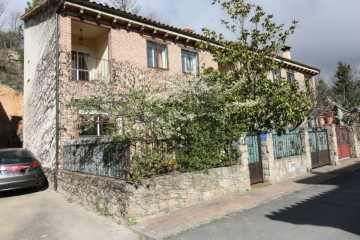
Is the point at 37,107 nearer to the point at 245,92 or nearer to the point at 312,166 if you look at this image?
the point at 245,92

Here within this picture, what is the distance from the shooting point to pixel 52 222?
22.8 ft

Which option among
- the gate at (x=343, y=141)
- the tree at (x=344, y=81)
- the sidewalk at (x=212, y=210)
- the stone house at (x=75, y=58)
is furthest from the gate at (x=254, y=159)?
the tree at (x=344, y=81)

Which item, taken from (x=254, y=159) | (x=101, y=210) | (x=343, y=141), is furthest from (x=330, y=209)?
(x=343, y=141)

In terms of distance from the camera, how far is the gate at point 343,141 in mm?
16905

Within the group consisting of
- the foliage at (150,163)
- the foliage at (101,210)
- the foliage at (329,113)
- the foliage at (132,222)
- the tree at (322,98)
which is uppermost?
the tree at (322,98)

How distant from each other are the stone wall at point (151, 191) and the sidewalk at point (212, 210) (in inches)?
8.8

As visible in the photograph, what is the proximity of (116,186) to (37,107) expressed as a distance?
8.41 meters

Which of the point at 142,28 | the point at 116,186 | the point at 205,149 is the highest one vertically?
the point at 142,28

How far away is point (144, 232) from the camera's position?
5910 mm

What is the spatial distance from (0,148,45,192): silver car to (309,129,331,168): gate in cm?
1167

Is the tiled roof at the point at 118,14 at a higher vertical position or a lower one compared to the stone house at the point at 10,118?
higher

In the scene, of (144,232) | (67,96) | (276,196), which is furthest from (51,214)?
(276,196)

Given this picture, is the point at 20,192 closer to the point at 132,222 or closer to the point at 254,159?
the point at 132,222

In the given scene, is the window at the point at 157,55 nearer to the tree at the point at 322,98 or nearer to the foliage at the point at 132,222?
the tree at the point at 322,98
